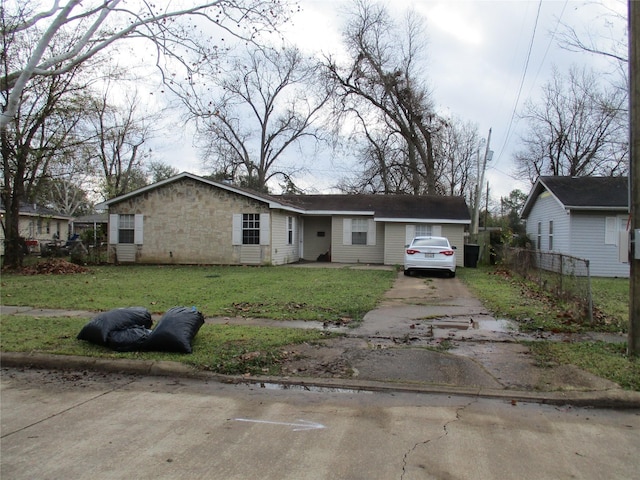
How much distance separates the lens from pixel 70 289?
13.1m

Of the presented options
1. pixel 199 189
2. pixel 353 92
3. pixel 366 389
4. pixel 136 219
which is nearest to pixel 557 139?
pixel 353 92

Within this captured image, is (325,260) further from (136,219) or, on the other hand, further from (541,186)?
(541,186)

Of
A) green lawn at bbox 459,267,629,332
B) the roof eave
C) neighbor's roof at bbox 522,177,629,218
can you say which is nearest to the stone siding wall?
the roof eave

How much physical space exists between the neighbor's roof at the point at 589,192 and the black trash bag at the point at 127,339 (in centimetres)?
1765

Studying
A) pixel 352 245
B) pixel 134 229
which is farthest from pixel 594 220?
pixel 134 229

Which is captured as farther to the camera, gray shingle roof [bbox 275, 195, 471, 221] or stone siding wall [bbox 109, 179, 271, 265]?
gray shingle roof [bbox 275, 195, 471, 221]

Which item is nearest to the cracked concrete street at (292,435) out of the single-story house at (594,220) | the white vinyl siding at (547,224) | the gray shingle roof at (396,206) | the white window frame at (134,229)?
the single-story house at (594,220)

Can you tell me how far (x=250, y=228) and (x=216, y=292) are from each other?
31.2 ft

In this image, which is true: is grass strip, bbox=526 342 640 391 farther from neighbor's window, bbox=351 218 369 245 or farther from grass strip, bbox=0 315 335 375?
neighbor's window, bbox=351 218 369 245

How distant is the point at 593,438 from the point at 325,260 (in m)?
21.9

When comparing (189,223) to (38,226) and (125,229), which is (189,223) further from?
(38,226)

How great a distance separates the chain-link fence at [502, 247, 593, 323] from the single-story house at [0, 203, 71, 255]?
26.7 metres

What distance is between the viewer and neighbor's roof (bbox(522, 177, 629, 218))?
733 inches

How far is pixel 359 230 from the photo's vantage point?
81.3 ft
